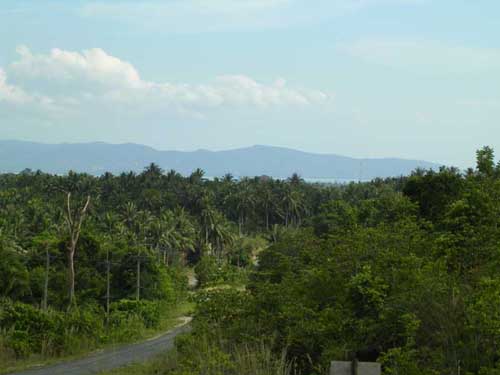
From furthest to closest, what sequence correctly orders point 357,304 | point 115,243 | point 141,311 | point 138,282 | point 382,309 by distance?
1. point 115,243
2. point 138,282
3. point 141,311
4. point 357,304
5. point 382,309

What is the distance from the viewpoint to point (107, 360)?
24547 millimetres

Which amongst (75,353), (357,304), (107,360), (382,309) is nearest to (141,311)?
(75,353)

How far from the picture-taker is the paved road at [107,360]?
21500 millimetres

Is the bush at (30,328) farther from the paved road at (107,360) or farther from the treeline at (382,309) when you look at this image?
the treeline at (382,309)

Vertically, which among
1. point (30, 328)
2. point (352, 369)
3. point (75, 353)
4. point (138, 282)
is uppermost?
point (352, 369)

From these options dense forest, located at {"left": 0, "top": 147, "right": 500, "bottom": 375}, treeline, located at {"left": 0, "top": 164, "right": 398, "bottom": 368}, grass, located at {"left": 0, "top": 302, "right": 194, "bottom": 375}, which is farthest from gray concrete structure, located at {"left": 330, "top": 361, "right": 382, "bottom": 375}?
treeline, located at {"left": 0, "top": 164, "right": 398, "bottom": 368}

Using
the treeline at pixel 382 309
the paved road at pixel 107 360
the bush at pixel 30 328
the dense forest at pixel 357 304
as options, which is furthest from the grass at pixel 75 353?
the treeline at pixel 382 309

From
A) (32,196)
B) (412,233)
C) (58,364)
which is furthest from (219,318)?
(32,196)

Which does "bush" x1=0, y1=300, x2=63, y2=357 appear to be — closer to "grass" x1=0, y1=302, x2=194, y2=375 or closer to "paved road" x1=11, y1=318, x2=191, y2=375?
Answer: "grass" x1=0, y1=302, x2=194, y2=375

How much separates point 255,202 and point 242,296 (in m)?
86.0

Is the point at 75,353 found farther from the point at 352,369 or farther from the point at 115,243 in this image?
the point at 115,243

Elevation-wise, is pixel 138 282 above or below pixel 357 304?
below

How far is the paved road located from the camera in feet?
70.5

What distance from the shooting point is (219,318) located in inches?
517
